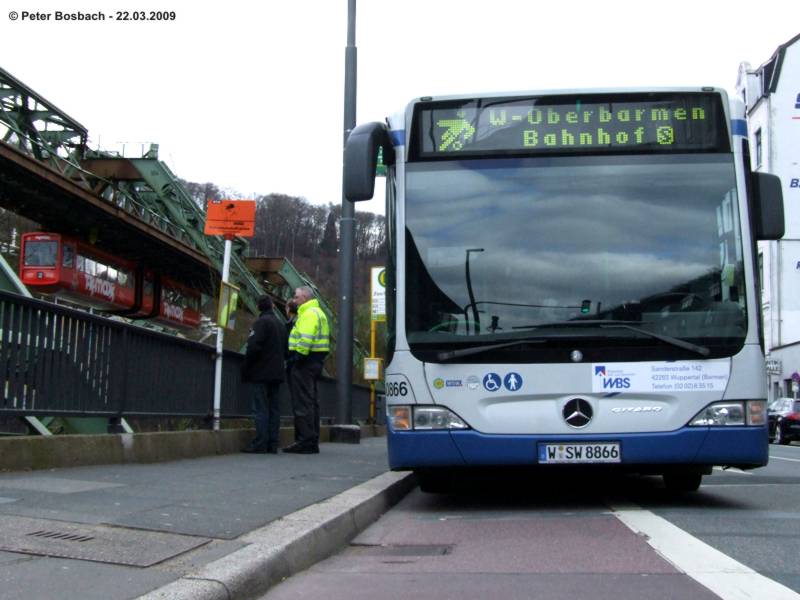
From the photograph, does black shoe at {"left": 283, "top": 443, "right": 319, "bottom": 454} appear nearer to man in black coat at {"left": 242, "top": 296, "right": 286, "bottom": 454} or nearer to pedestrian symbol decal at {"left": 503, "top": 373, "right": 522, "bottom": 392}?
man in black coat at {"left": 242, "top": 296, "right": 286, "bottom": 454}

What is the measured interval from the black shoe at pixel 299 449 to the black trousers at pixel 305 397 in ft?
0.17

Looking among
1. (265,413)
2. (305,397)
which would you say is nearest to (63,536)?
(265,413)

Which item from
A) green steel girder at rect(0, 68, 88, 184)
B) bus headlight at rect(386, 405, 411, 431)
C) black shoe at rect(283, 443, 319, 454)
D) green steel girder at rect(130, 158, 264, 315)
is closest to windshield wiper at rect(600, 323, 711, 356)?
bus headlight at rect(386, 405, 411, 431)

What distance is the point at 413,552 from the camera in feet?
19.2

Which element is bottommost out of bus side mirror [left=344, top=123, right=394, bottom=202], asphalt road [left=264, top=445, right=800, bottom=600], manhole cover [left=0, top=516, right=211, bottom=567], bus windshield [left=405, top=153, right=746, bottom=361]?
asphalt road [left=264, top=445, right=800, bottom=600]

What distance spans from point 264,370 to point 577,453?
5207 millimetres

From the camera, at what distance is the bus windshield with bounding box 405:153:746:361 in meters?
7.22

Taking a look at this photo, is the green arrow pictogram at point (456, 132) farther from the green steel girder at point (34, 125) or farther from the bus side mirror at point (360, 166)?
the green steel girder at point (34, 125)

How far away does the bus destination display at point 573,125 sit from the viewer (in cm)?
756

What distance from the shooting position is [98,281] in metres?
23.6

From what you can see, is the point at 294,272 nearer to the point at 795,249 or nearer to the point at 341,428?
the point at 341,428

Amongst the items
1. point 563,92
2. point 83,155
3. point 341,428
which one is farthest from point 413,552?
point 83,155

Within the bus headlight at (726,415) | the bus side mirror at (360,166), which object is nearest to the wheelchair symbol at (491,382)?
the bus headlight at (726,415)

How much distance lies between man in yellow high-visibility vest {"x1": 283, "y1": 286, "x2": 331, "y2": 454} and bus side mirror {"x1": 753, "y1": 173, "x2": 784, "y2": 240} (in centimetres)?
559
